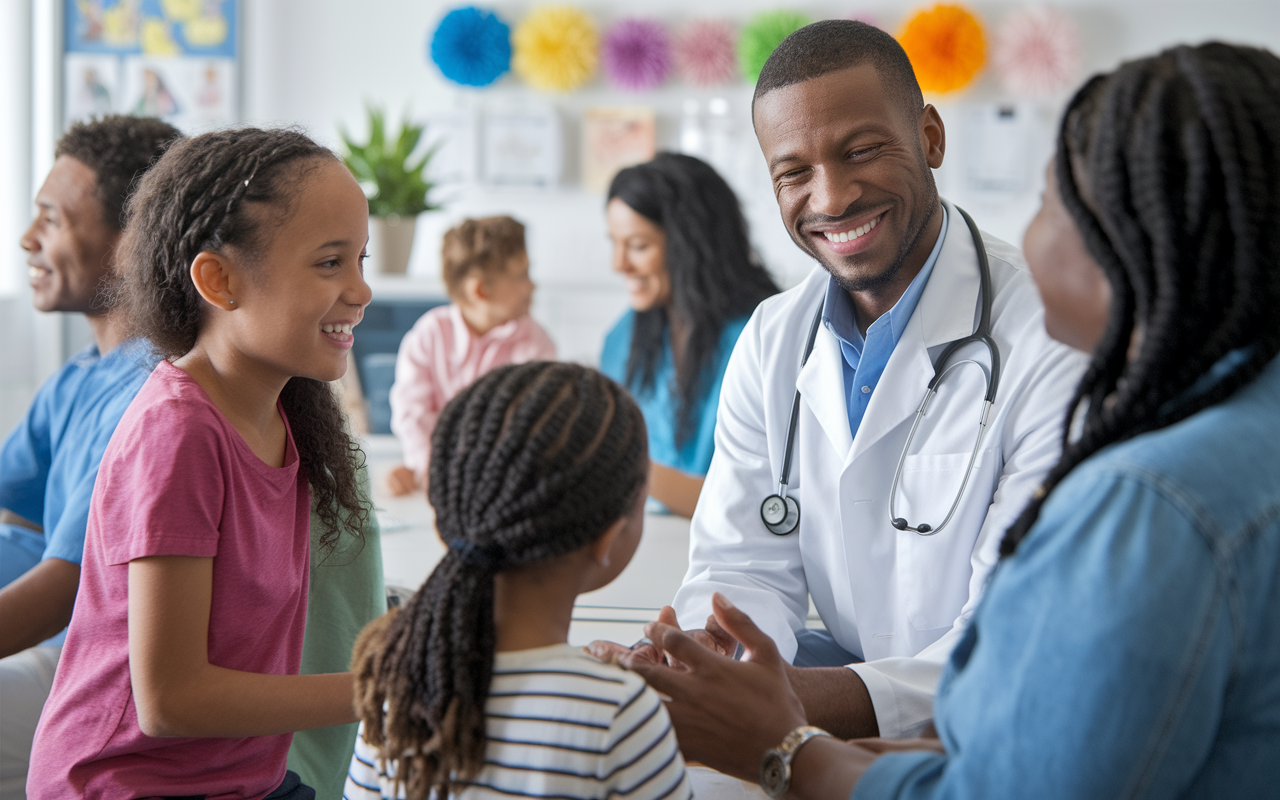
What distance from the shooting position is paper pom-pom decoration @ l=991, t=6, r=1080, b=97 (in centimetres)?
369

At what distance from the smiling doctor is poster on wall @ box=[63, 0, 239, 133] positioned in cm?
319

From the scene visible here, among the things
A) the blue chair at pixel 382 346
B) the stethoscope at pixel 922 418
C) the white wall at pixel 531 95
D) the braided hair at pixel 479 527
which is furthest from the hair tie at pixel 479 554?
the white wall at pixel 531 95

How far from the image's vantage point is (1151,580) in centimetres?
61

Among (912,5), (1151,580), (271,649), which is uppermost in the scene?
(912,5)

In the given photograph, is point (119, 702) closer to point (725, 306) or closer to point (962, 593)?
point (962, 593)

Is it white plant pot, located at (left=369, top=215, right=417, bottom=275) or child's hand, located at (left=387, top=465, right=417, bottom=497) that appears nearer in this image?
child's hand, located at (left=387, top=465, right=417, bottom=497)

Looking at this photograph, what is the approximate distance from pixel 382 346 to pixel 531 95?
122 centimetres

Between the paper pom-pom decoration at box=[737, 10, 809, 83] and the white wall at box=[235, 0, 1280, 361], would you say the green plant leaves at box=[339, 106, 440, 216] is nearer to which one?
the white wall at box=[235, 0, 1280, 361]

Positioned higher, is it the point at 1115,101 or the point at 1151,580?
the point at 1115,101

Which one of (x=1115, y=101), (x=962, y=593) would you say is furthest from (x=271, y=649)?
(x=1115, y=101)

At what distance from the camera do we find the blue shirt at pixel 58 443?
1.47 m

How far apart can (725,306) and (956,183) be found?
6.01ft

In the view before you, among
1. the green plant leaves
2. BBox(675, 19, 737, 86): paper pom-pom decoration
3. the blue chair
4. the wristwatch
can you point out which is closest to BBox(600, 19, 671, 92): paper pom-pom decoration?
BBox(675, 19, 737, 86): paper pom-pom decoration

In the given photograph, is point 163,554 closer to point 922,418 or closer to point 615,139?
point 922,418
